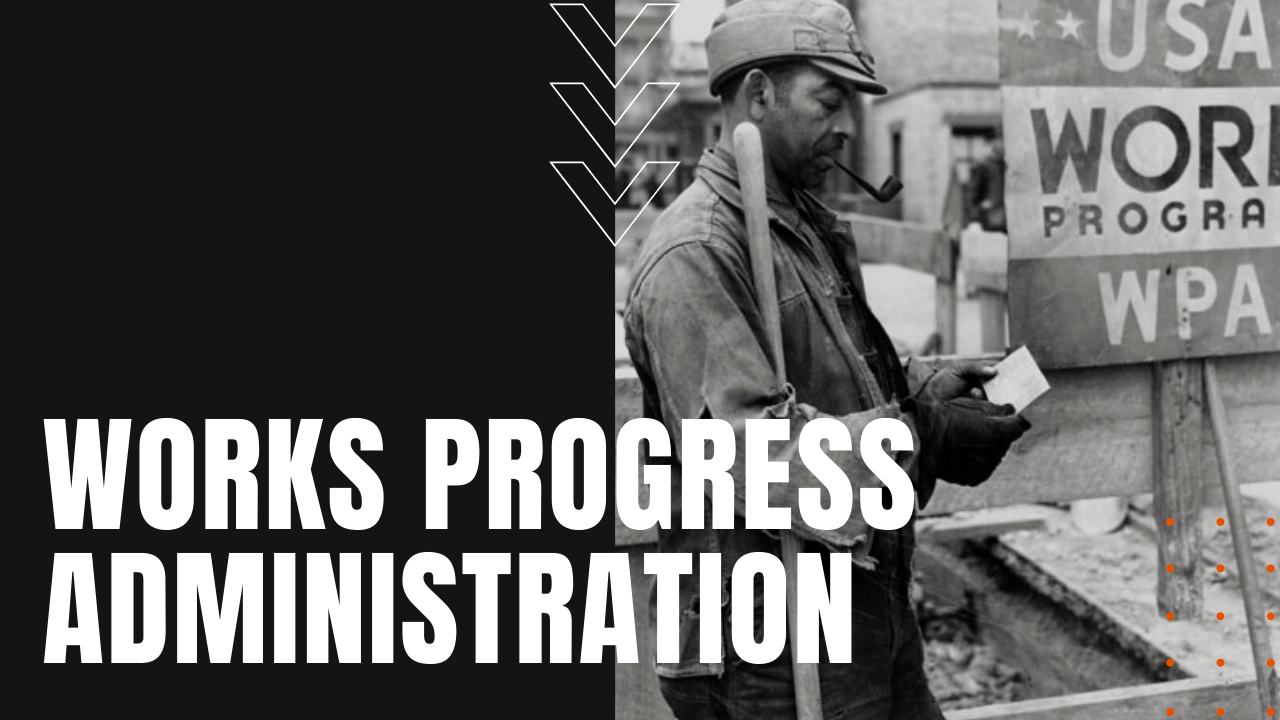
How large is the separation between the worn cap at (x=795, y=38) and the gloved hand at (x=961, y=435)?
658mm

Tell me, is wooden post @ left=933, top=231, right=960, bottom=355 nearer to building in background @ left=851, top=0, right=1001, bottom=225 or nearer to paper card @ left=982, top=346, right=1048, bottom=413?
paper card @ left=982, top=346, right=1048, bottom=413

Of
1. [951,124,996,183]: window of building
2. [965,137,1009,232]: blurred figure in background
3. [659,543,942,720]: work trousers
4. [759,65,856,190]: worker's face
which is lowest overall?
[659,543,942,720]: work trousers

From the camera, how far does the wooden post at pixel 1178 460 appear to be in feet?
12.5

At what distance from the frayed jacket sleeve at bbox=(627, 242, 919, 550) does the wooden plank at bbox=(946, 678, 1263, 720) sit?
1.43 meters

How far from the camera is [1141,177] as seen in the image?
3668 millimetres

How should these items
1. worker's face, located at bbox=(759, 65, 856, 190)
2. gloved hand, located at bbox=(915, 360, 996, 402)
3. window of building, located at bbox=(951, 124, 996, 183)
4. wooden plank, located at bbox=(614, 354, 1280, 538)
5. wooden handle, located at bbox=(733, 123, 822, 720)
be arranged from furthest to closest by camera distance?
1. window of building, located at bbox=(951, 124, 996, 183)
2. wooden plank, located at bbox=(614, 354, 1280, 538)
3. gloved hand, located at bbox=(915, 360, 996, 402)
4. worker's face, located at bbox=(759, 65, 856, 190)
5. wooden handle, located at bbox=(733, 123, 822, 720)

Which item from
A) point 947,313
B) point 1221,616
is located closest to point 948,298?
point 947,313

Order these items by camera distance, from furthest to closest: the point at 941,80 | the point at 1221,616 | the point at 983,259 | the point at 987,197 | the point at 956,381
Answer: the point at 941,80 < the point at 987,197 < the point at 983,259 < the point at 1221,616 < the point at 956,381

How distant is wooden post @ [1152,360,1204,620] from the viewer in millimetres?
3816

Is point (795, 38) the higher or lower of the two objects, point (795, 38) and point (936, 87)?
the lower

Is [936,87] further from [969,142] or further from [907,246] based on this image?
[907,246]

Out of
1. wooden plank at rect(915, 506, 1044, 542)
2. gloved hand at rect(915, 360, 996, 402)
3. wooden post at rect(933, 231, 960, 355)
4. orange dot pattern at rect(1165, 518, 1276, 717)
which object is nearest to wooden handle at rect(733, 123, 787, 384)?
gloved hand at rect(915, 360, 996, 402)

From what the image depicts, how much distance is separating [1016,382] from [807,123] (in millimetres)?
915

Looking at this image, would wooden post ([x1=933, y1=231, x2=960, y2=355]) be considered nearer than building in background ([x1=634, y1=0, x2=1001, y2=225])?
Yes
